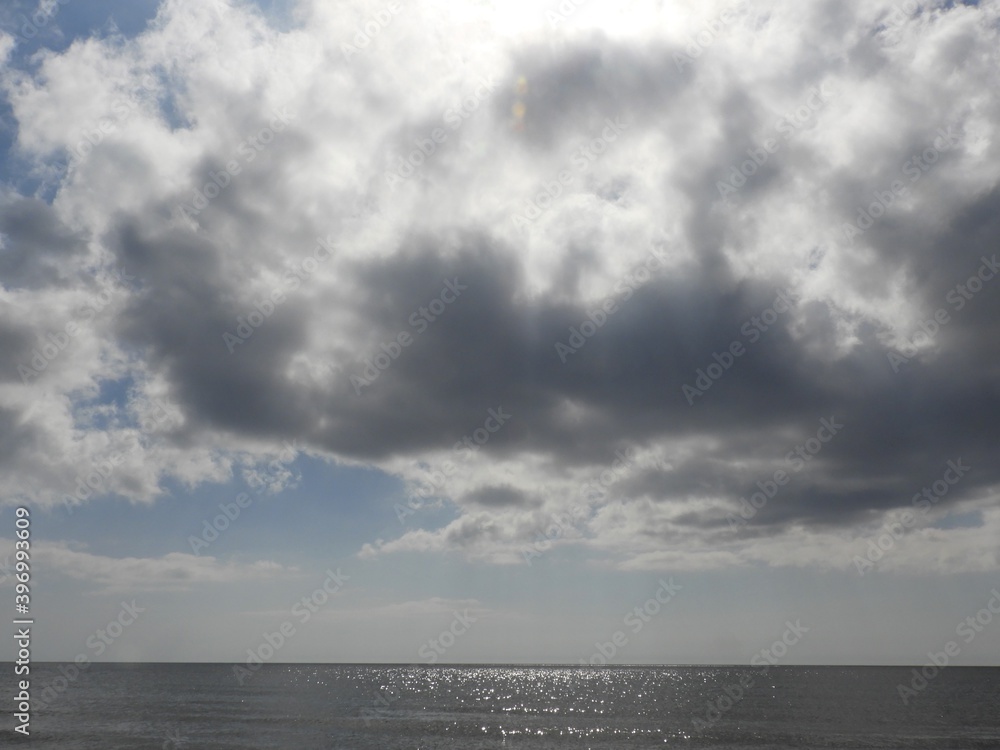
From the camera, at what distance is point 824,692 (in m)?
140

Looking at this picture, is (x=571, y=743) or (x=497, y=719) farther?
(x=497, y=719)

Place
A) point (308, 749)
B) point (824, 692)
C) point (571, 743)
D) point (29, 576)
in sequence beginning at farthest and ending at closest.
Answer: point (824, 692), point (571, 743), point (308, 749), point (29, 576)

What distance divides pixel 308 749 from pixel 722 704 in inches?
3044

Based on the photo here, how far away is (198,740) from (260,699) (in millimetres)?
54881

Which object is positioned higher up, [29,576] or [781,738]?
[29,576]

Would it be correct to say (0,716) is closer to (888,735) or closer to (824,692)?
(888,735)

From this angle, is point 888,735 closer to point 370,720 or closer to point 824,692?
point 370,720

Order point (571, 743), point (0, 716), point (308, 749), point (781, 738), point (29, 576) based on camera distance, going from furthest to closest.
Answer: point (0, 716), point (781, 738), point (571, 743), point (308, 749), point (29, 576)

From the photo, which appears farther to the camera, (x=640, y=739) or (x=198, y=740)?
(x=640, y=739)

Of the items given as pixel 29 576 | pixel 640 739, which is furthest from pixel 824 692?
pixel 29 576

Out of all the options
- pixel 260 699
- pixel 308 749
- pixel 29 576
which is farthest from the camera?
pixel 260 699

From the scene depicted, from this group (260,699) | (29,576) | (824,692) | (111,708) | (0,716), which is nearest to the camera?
(29,576)

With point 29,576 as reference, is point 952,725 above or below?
below

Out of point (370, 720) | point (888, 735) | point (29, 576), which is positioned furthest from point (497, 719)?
point (29, 576)
